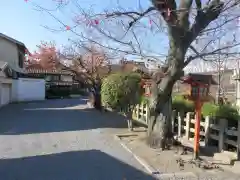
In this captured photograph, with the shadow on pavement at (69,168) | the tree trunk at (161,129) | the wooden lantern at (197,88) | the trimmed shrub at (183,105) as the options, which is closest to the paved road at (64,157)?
the shadow on pavement at (69,168)

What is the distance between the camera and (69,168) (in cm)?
676

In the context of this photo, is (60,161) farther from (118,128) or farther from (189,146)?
(118,128)

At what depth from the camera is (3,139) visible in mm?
10133

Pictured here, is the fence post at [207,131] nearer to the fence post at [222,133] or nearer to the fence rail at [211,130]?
the fence rail at [211,130]

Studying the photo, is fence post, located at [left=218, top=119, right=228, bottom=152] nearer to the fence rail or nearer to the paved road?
the fence rail

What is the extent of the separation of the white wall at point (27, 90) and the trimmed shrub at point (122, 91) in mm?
19475

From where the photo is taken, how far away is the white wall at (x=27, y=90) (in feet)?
97.6

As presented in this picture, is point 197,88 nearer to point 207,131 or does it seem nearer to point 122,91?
point 207,131

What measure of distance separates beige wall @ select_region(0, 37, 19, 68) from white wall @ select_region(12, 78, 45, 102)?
2377 mm

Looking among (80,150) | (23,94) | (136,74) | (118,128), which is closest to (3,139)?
(80,150)

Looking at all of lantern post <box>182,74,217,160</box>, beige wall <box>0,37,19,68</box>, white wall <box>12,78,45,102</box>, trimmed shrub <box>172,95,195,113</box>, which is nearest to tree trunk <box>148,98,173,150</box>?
lantern post <box>182,74,217,160</box>

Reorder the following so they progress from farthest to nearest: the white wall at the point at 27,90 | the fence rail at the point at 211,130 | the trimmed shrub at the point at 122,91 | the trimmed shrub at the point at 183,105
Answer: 1. the white wall at the point at 27,90
2. the trimmed shrub at the point at 183,105
3. the trimmed shrub at the point at 122,91
4. the fence rail at the point at 211,130

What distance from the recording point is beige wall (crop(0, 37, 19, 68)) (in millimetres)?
30161

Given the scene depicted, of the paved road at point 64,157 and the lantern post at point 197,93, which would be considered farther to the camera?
the lantern post at point 197,93
